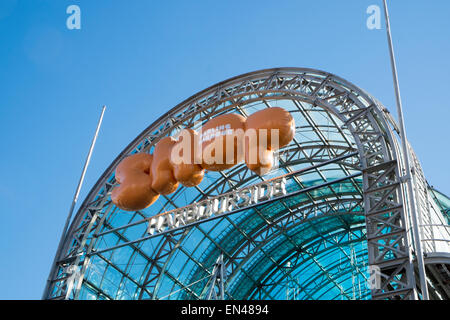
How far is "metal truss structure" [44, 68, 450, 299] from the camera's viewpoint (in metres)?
13.7

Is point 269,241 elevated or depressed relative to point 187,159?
elevated

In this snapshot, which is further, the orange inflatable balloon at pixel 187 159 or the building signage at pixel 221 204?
the building signage at pixel 221 204

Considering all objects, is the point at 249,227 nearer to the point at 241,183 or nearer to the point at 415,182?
the point at 241,183

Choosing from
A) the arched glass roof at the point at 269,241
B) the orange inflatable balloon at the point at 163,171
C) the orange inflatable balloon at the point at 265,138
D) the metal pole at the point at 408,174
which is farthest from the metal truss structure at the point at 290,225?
the orange inflatable balloon at the point at 163,171

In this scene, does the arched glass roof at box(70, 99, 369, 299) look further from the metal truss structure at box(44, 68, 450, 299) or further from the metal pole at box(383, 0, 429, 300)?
the metal pole at box(383, 0, 429, 300)

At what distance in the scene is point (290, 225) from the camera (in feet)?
92.3

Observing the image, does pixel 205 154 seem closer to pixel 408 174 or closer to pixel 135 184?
pixel 135 184

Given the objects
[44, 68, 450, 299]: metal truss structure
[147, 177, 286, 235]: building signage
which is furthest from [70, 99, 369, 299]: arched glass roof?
[147, 177, 286, 235]: building signage

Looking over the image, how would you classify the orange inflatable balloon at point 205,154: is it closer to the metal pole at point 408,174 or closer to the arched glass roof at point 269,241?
the metal pole at point 408,174

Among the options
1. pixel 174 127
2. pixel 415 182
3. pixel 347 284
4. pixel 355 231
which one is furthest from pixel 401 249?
pixel 347 284

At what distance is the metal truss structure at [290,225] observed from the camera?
1372 cm

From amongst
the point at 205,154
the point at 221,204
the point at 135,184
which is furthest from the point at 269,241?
the point at 205,154

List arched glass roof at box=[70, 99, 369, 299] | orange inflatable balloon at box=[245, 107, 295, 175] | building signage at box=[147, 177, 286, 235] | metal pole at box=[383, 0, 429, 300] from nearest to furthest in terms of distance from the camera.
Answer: metal pole at box=[383, 0, 429, 300] < orange inflatable balloon at box=[245, 107, 295, 175] < building signage at box=[147, 177, 286, 235] < arched glass roof at box=[70, 99, 369, 299]

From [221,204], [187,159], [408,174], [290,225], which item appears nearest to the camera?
[408,174]
